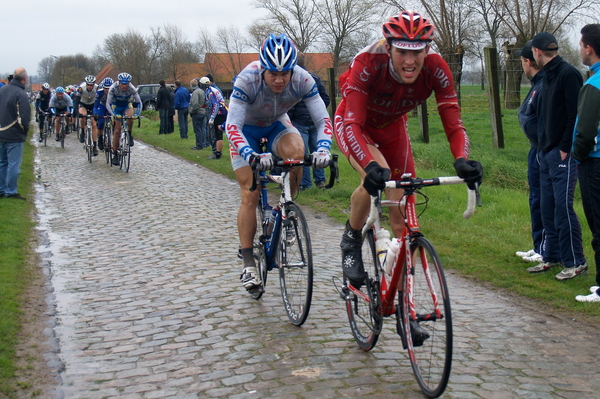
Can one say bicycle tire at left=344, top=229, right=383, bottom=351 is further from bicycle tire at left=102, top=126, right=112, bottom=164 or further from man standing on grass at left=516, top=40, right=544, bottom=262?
bicycle tire at left=102, top=126, right=112, bottom=164

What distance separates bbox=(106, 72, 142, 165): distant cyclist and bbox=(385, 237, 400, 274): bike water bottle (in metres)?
12.3

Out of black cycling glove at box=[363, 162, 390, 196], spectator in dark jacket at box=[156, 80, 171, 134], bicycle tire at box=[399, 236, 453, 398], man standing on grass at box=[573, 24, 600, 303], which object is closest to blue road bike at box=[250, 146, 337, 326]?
black cycling glove at box=[363, 162, 390, 196]

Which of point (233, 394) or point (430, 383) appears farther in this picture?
point (233, 394)

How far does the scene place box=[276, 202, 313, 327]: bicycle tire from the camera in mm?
5008

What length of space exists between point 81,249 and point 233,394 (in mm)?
4928

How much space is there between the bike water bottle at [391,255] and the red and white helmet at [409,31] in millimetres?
1211

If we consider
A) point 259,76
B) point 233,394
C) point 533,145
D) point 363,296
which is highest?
point 259,76

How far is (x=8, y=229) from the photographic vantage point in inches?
359

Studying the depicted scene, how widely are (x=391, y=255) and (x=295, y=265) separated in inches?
52.6

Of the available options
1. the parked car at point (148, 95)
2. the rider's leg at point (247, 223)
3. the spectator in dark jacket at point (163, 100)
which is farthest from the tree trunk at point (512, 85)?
the parked car at point (148, 95)

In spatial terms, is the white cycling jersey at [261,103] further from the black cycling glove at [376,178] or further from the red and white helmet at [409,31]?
the black cycling glove at [376,178]

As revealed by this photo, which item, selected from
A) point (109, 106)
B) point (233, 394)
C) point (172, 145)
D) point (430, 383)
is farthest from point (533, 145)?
point (172, 145)

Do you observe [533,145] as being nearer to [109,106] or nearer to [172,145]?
[109,106]

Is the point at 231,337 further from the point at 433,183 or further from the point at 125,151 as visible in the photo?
the point at 125,151
